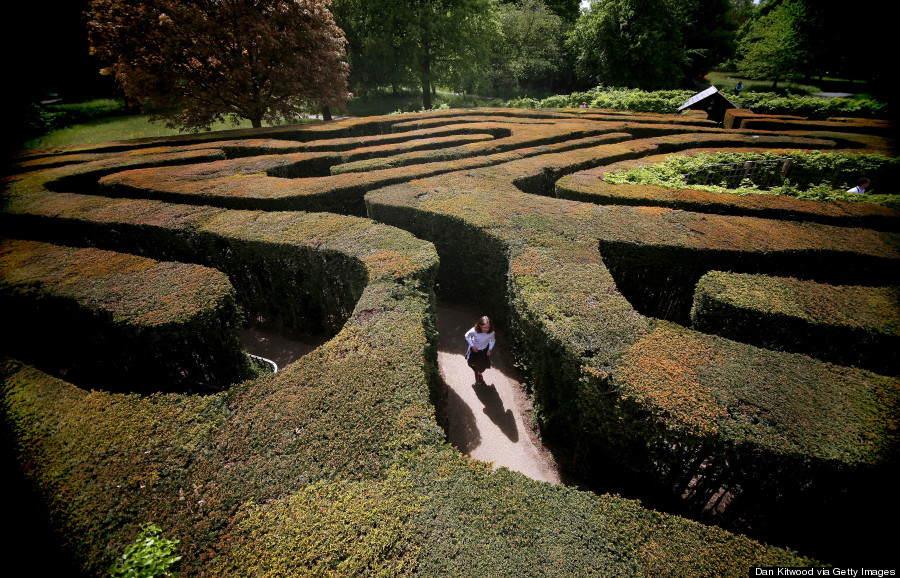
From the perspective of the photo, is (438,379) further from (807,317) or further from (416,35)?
(416,35)

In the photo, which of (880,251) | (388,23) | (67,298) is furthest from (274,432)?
(388,23)

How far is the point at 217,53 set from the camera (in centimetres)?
1753

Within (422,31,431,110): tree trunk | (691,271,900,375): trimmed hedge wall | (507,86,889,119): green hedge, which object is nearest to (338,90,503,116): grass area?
(422,31,431,110): tree trunk

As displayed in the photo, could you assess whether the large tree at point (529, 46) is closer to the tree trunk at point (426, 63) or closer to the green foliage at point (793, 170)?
the tree trunk at point (426, 63)

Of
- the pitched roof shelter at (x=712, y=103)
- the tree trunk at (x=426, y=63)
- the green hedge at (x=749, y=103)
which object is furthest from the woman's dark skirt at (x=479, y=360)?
the tree trunk at (x=426, y=63)

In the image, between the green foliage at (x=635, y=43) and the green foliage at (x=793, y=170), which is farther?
the green foliage at (x=635, y=43)

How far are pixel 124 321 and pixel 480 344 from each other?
6.14 meters

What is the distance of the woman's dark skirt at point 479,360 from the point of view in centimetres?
745

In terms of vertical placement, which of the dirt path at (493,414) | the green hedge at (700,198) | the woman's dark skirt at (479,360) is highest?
the green hedge at (700,198)

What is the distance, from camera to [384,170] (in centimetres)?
1274

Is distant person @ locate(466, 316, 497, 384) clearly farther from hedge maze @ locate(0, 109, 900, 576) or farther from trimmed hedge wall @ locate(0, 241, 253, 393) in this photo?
trimmed hedge wall @ locate(0, 241, 253, 393)

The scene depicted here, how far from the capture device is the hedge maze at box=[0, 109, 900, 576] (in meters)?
3.28

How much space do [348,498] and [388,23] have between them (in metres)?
35.6

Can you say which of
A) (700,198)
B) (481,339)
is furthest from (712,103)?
(481,339)
